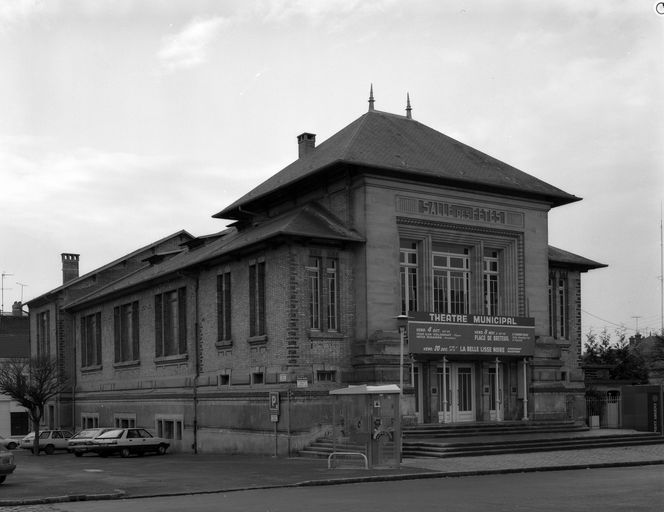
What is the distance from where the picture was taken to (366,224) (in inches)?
1393

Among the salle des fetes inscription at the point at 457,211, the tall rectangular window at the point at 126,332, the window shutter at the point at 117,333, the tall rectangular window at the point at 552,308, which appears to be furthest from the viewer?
the window shutter at the point at 117,333

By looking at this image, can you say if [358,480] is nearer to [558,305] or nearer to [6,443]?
[6,443]

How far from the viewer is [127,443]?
1646 inches

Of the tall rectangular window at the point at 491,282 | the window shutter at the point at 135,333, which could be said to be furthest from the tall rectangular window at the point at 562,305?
the window shutter at the point at 135,333

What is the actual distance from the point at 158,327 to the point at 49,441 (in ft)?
31.3

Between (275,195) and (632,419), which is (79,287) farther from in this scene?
(632,419)

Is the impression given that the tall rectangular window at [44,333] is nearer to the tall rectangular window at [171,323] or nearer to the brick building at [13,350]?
the brick building at [13,350]

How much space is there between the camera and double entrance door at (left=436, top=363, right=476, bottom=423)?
36.6 metres

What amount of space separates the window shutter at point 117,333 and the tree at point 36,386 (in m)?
→ 4.46

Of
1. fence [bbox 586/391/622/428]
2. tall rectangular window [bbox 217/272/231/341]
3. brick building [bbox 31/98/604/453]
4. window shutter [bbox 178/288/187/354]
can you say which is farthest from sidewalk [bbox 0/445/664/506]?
window shutter [bbox 178/288/187/354]

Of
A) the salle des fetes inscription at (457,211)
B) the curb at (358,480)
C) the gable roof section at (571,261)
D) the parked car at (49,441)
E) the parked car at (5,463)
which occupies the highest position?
the salle des fetes inscription at (457,211)

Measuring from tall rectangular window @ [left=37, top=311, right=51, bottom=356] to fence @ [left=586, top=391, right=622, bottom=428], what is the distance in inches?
1424

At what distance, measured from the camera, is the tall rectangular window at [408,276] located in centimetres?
3656

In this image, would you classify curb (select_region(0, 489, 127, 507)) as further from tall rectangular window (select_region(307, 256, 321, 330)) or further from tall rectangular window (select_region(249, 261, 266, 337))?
tall rectangular window (select_region(249, 261, 266, 337))
